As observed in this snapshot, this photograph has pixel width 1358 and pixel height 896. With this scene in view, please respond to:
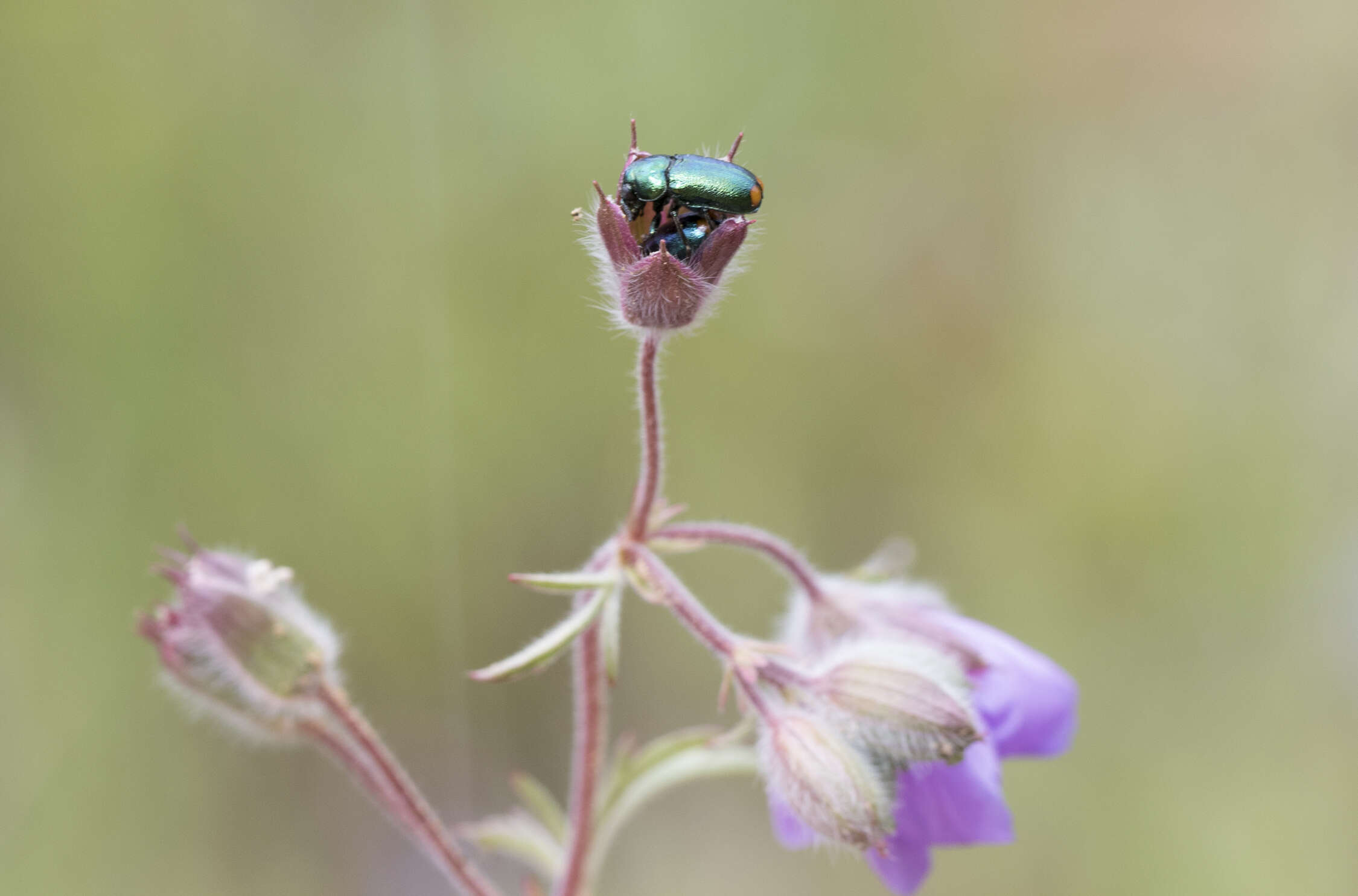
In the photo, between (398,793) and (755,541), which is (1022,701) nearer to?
(755,541)

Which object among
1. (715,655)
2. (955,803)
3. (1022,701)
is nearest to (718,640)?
(715,655)

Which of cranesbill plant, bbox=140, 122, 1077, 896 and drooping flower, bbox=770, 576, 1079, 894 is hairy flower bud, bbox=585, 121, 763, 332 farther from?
drooping flower, bbox=770, 576, 1079, 894

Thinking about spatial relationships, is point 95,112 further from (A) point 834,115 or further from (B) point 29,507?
(A) point 834,115

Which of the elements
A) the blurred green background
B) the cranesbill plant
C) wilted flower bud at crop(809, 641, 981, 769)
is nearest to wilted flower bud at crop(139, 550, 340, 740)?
the cranesbill plant

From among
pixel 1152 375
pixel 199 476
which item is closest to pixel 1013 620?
pixel 1152 375

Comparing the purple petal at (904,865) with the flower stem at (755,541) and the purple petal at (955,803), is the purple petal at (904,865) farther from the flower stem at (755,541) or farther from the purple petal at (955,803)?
the flower stem at (755,541)

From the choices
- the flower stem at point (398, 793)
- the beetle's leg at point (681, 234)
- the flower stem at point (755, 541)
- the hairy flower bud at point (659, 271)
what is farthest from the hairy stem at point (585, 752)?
the beetle's leg at point (681, 234)
